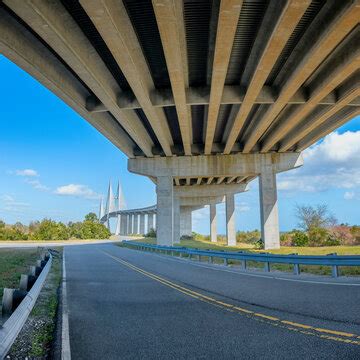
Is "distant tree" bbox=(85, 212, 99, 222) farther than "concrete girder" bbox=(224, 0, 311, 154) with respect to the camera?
Yes

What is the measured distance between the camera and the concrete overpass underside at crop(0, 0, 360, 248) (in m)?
11.0

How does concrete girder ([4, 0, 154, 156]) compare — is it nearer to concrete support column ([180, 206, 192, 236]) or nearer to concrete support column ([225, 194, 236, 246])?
concrete support column ([225, 194, 236, 246])

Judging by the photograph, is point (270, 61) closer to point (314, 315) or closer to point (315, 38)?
point (315, 38)

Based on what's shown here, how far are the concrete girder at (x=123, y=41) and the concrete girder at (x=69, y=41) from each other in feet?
4.31

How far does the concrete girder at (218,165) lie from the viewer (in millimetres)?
31938

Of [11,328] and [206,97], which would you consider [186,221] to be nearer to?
[206,97]

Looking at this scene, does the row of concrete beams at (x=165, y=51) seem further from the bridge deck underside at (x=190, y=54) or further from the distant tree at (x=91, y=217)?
the distant tree at (x=91, y=217)

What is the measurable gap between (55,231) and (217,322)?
7606 centimetres

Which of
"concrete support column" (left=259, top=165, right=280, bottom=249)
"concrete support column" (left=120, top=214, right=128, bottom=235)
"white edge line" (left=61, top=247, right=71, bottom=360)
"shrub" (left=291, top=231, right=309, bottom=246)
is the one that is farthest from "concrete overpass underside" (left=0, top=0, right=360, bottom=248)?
"concrete support column" (left=120, top=214, right=128, bottom=235)

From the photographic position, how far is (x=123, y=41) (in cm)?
1205

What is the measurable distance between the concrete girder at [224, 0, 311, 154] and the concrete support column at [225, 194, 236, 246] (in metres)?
36.6

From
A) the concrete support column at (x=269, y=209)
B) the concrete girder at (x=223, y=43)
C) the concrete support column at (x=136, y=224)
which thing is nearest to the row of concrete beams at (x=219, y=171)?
the concrete support column at (x=269, y=209)

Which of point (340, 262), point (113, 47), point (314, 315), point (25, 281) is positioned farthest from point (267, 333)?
point (113, 47)

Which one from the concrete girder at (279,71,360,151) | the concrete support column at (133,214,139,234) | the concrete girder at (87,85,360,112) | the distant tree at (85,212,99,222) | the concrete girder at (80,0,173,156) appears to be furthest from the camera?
the concrete support column at (133,214,139,234)
